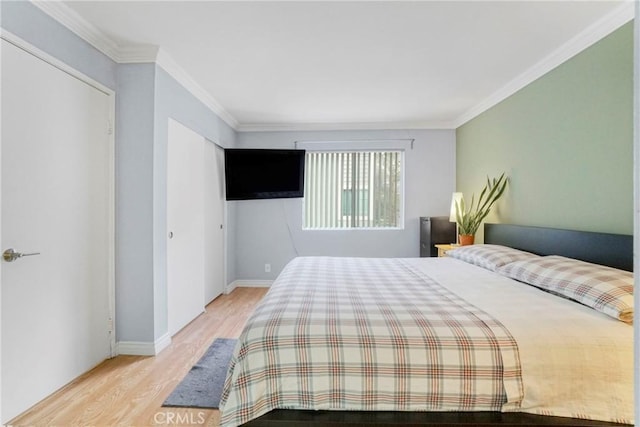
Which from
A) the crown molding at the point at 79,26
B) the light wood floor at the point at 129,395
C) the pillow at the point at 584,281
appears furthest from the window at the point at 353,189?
the crown molding at the point at 79,26

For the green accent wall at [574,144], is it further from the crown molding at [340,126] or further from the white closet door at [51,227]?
the white closet door at [51,227]

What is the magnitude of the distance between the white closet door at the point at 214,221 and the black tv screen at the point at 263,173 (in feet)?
0.42

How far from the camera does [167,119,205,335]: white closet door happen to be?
8.78ft

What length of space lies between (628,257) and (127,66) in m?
3.59

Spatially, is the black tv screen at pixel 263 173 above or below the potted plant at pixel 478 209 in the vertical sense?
above

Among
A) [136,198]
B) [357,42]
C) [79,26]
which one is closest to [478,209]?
[357,42]

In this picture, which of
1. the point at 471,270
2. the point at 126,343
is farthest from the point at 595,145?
the point at 126,343

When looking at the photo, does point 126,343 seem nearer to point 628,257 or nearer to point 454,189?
point 628,257

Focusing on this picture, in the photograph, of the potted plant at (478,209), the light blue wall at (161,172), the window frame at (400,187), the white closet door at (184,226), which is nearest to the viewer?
the light blue wall at (161,172)

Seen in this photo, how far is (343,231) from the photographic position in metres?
4.41

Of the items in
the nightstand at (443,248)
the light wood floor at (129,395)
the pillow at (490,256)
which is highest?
the pillow at (490,256)

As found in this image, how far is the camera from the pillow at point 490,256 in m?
2.26

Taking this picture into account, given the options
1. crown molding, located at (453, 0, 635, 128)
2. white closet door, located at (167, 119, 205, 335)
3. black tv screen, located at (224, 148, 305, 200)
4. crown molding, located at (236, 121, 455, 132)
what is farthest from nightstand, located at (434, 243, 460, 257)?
white closet door, located at (167, 119, 205, 335)

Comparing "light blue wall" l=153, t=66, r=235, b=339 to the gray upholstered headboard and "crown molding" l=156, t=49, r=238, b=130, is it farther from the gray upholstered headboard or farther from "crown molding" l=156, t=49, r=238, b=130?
the gray upholstered headboard
